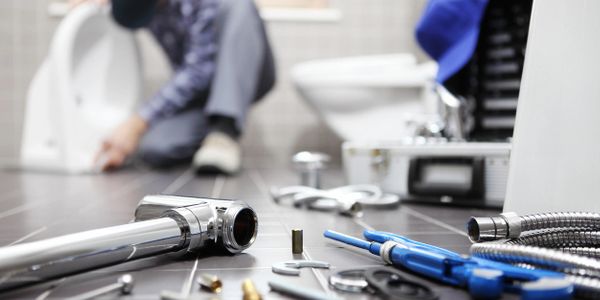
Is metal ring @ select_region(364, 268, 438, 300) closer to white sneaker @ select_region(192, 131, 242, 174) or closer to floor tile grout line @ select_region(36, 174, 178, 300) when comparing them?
floor tile grout line @ select_region(36, 174, 178, 300)

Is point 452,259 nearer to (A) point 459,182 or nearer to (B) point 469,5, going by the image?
(A) point 459,182

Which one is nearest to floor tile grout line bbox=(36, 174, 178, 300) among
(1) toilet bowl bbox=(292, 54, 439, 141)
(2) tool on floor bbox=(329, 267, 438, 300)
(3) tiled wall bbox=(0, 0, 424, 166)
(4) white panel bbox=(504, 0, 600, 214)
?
(2) tool on floor bbox=(329, 267, 438, 300)

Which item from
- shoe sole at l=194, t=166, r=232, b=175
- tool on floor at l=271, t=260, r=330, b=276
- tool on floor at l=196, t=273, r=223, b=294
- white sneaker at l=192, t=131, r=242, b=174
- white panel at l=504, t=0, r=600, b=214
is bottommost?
shoe sole at l=194, t=166, r=232, b=175

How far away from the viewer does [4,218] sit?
0.94 metres

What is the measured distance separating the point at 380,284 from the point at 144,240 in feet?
0.78

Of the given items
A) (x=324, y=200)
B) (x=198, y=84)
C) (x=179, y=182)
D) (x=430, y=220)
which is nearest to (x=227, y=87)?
(x=198, y=84)

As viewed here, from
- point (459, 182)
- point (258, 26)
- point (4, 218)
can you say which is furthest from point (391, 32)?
point (4, 218)

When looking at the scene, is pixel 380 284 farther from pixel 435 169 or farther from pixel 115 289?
pixel 435 169

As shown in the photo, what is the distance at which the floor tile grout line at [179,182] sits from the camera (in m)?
1.36

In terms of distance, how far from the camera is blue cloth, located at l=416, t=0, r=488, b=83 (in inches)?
Result: 42.3

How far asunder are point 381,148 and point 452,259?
2.31ft

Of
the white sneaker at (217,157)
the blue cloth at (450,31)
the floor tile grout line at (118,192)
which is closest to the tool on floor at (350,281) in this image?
the floor tile grout line at (118,192)

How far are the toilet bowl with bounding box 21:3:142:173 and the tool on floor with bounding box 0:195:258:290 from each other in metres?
1.48

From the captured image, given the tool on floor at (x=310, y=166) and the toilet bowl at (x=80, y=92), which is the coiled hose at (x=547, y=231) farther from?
the toilet bowl at (x=80, y=92)
